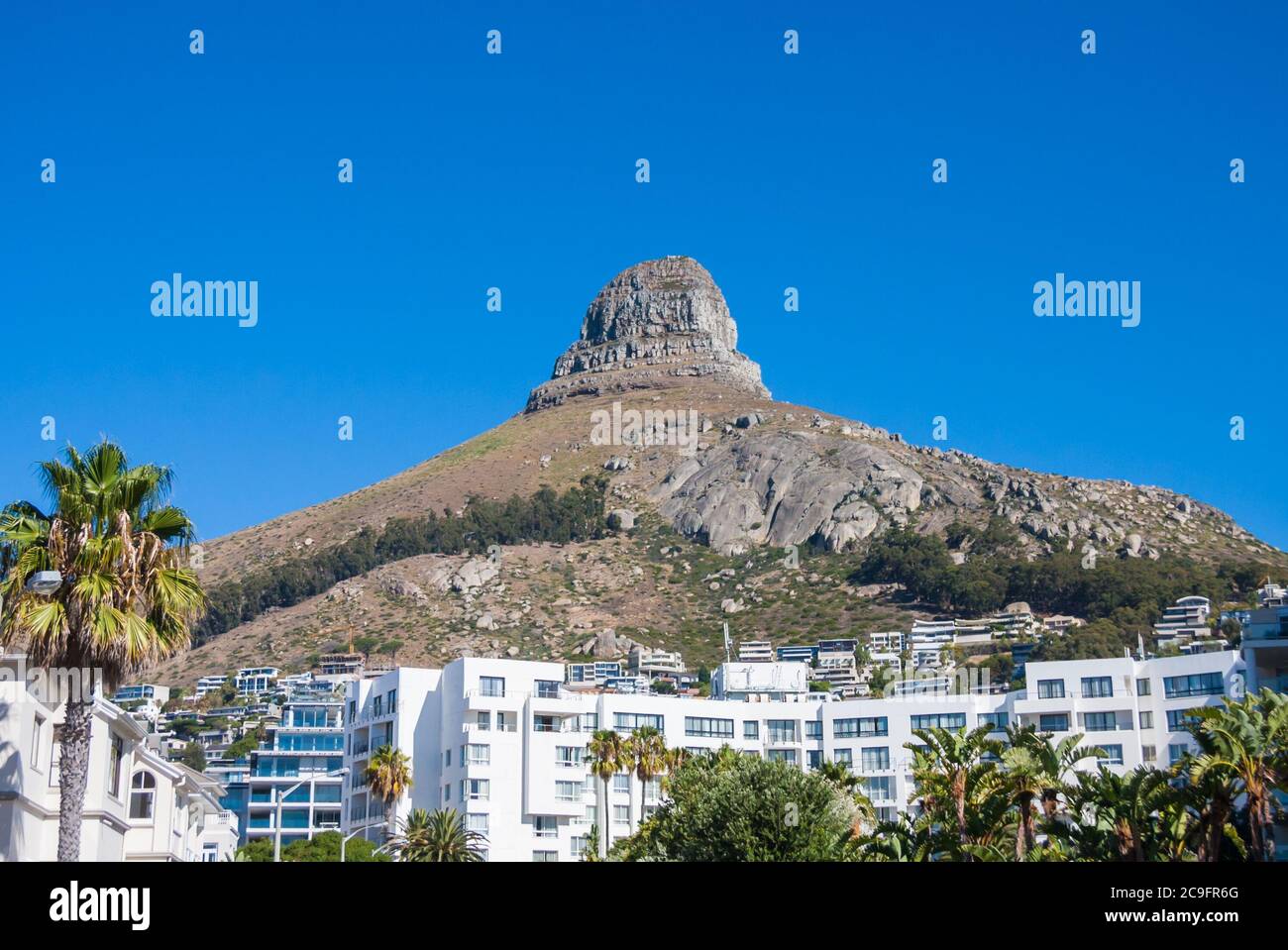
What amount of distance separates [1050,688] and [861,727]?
13758 mm

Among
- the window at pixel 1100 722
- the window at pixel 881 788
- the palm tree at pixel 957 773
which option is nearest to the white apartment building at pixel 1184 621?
the window at pixel 881 788

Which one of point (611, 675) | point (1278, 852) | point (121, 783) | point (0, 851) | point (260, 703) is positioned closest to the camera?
point (0, 851)

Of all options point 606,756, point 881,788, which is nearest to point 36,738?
point 606,756

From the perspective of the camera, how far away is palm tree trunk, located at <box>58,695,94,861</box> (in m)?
32.0

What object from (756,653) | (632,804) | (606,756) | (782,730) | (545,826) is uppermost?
(756,653)

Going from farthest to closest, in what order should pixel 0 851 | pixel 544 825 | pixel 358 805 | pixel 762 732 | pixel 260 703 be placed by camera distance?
pixel 260 703 < pixel 762 732 < pixel 358 805 < pixel 544 825 < pixel 0 851

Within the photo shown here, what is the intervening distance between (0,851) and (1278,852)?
40.5 meters

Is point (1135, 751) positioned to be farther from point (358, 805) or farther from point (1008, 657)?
point (1008, 657)

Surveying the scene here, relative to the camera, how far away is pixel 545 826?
9819 centimetres

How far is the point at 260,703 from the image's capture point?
193875 mm

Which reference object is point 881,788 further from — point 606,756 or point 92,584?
point 92,584

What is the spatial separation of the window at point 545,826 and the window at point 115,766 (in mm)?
50774

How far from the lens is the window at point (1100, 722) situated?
102625 millimetres
